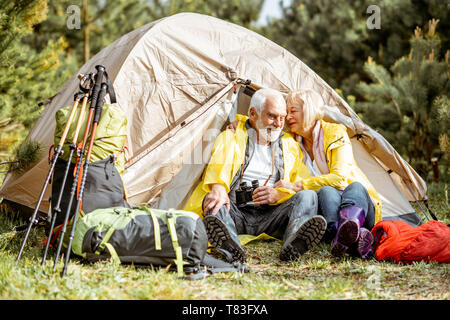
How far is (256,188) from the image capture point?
359 cm

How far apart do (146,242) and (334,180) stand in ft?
5.12

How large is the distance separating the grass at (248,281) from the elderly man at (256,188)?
277 mm

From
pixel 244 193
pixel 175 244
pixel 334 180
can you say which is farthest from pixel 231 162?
pixel 175 244

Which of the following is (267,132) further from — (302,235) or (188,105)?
(302,235)

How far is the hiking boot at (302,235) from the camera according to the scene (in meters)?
2.94

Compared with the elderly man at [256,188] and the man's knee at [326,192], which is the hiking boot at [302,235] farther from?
the man's knee at [326,192]

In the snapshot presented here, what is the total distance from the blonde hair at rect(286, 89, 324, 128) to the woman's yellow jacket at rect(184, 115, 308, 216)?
22 centimetres

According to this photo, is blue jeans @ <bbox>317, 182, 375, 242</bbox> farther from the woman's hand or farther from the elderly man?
the woman's hand

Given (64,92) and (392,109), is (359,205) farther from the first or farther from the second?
(392,109)

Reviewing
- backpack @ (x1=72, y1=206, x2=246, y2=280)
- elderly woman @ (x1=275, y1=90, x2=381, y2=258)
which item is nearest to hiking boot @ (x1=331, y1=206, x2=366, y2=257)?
elderly woman @ (x1=275, y1=90, x2=381, y2=258)

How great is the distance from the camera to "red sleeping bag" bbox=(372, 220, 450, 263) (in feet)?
9.87

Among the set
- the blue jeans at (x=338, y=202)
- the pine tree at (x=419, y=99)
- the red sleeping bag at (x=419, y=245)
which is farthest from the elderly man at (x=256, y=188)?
the pine tree at (x=419, y=99)

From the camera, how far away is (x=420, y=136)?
6.29 m

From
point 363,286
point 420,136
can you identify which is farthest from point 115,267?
point 420,136
